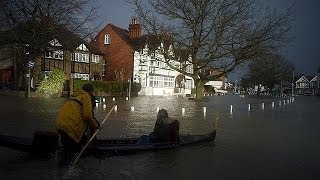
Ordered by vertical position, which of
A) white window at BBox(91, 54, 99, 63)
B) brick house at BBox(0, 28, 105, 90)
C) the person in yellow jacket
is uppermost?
white window at BBox(91, 54, 99, 63)

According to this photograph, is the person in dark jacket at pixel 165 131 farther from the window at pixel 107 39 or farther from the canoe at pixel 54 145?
the window at pixel 107 39

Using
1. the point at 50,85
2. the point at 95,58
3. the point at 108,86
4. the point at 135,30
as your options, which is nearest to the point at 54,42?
the point at 50,85

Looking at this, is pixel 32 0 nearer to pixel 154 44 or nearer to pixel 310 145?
→ pixel 154 44

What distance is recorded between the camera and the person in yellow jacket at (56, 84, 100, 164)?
979 cm

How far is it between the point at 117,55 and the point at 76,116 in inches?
2425

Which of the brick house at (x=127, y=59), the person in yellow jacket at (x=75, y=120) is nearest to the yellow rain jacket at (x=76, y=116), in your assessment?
the person in yellow jacket at (x=75, y=120)

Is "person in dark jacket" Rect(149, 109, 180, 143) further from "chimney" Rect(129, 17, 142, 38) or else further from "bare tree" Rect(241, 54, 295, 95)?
"bare tree" Rect(241, 54, 295, 95)

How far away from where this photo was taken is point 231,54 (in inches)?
1827

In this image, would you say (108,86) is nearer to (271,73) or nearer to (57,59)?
(57,59)

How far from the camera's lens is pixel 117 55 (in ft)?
233

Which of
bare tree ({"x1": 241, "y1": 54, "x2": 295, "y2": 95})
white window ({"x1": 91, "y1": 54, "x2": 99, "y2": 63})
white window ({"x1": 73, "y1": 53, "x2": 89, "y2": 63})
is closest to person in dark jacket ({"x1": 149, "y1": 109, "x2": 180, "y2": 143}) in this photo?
white window ({"x1": 73, "y1": 53, "x2": 89, "y2": 63})

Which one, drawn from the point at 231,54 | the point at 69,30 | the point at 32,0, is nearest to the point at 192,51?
the point at 231,54

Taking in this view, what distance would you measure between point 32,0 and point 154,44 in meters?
14.3

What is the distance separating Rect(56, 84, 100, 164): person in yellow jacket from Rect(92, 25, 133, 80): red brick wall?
59.3 m
